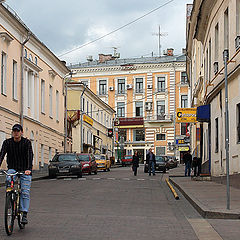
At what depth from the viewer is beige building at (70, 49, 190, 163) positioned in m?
77.2

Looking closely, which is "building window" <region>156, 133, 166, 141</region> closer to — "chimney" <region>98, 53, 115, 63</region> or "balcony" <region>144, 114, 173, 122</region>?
"balcony" <region>144, 114, 173, 122</region>

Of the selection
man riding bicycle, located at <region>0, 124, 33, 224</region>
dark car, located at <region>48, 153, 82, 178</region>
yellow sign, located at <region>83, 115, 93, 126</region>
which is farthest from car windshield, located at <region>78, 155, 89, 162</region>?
man riding bicycle, located at <region>0, 124, 33, 224</region>

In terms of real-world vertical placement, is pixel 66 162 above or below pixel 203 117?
below

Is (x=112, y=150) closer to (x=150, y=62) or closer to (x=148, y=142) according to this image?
(x=148, y=142)

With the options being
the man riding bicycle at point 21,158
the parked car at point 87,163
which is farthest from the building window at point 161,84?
the man riding bicycle at point 21,158

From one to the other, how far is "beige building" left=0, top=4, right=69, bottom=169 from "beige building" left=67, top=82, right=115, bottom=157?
795cm

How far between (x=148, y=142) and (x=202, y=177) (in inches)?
2108

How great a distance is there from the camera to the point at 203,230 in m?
9.59

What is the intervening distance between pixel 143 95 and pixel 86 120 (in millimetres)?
19034

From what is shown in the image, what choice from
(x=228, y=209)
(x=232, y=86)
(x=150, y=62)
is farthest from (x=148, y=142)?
(x=228, y=209)

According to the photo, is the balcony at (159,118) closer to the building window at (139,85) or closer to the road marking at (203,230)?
the building window at (139,85)

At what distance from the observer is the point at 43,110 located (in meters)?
44.1

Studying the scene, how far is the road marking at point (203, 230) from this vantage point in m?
8.77

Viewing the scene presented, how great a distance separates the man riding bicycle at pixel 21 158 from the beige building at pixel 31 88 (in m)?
23.5
